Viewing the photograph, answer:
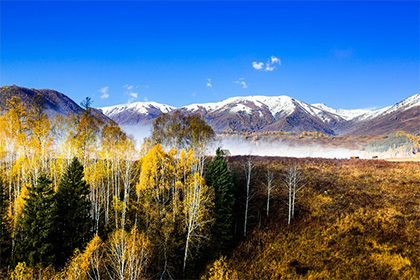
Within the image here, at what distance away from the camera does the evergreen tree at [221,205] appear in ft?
98.9

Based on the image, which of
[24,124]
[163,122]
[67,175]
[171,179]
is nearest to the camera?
[67,175]

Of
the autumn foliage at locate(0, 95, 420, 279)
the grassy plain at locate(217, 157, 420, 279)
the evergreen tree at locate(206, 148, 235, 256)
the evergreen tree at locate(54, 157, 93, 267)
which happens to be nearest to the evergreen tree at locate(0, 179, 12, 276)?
the autumn foliage at locate(0, 95, 420, 279)

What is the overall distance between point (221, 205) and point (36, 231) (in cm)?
1978

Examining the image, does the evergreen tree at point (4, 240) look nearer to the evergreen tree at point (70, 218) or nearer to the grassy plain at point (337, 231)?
the evergreen tree at point (70, 218)

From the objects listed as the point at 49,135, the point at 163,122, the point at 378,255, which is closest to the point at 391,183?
the point at 378,255

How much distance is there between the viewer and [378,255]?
24.0 meters

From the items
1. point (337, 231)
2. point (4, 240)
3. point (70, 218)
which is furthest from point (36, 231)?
point (337, 231)

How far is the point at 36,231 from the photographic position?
22.7 meters

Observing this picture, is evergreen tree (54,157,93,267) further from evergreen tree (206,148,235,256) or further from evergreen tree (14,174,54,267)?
evergreen tree (206,148,235,256)

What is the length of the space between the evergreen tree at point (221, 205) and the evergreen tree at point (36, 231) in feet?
57.1

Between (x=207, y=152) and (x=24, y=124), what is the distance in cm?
2488

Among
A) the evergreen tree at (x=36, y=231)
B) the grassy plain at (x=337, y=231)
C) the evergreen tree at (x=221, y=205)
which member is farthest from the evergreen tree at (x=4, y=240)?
the grassy plain at (x=337, y=231)

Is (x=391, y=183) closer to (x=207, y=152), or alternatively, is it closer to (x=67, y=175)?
(x=207, y=152)

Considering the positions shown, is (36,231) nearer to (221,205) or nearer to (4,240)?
(4,240)
